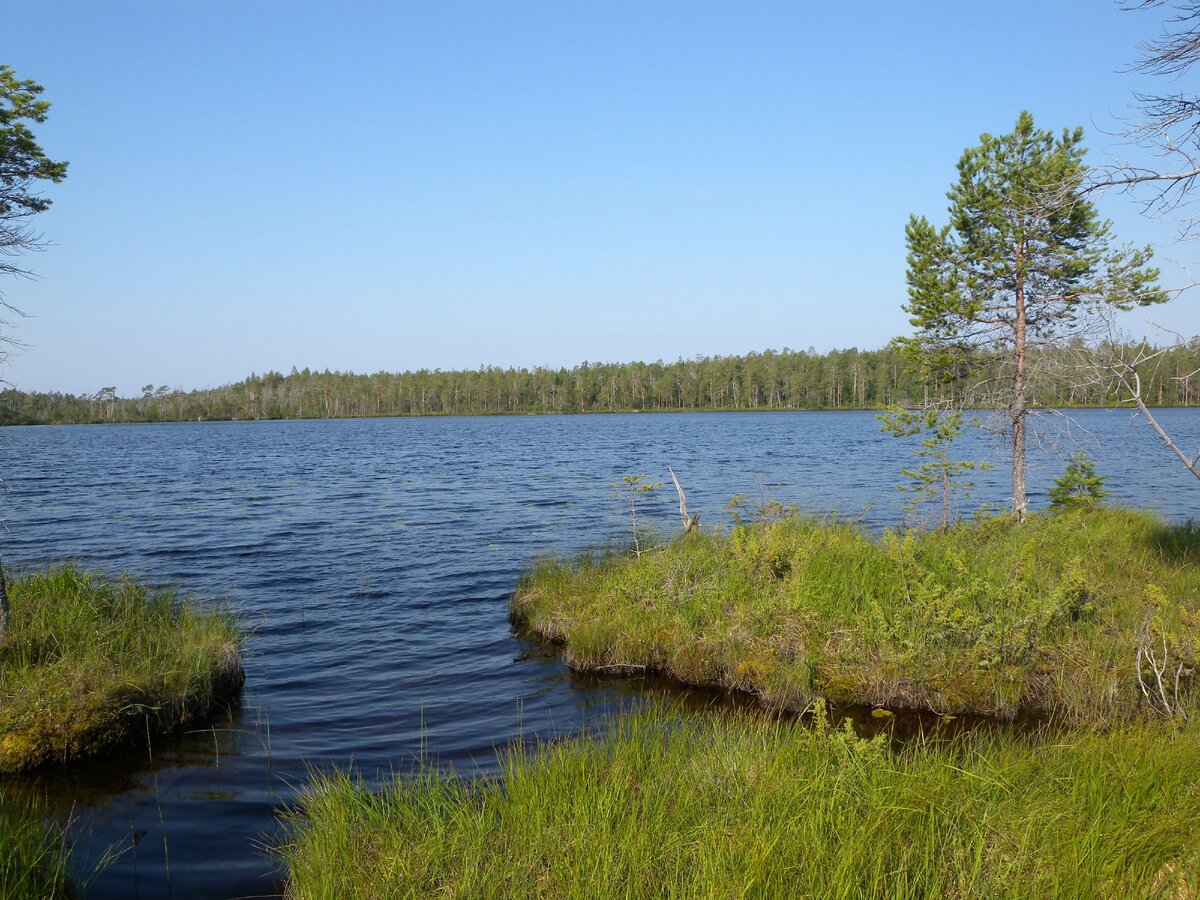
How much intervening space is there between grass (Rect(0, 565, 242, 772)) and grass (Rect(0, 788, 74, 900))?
6.48 feet

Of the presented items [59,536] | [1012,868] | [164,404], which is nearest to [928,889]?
[1012,868]

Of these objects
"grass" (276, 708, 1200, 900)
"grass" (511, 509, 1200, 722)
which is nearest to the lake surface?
"grass" (511, 509, 1200, 722)

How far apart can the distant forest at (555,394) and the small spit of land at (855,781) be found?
484 ft

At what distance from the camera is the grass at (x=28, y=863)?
5.00m

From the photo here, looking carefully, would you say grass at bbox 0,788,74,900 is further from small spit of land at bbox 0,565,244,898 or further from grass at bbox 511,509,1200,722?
grass at bbox 511,509,1200,722

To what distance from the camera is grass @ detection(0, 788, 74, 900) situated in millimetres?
5000

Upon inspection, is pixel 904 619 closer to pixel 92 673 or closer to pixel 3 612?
pixel 92 673

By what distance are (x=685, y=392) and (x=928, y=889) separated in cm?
17214

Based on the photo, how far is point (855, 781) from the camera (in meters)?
5.33

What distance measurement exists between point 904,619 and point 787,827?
588 cm

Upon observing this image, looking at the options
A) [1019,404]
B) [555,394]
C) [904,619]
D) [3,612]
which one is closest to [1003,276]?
[1019,404]

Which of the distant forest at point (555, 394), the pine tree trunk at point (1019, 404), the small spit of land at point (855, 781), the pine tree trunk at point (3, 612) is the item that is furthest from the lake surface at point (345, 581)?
the distant forest at point (555, 394)

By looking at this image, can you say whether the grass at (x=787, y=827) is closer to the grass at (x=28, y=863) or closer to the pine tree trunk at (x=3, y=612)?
the grass at (x=28, y=863)

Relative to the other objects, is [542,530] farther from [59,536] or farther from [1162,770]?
[1162,770]
